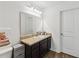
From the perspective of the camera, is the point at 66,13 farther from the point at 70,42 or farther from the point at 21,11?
the point at 21,11

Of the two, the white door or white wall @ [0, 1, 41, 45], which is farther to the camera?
the white door

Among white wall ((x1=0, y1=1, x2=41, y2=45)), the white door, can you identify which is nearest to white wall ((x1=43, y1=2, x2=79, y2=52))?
the white door

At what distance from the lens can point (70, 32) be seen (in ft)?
13.6

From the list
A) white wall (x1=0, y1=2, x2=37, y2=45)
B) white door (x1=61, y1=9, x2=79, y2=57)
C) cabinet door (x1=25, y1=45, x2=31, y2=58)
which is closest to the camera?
white wall (x1=0, y1=2, x2=37, y2=45)

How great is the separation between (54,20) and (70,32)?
1.06 meters

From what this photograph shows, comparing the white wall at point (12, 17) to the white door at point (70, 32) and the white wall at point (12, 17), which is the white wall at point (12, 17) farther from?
the white door at point (70, 32)

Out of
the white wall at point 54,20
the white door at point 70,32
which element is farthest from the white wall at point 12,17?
the white door at point 70,32

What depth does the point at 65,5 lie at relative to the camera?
169 inches

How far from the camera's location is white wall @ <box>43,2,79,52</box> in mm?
4493

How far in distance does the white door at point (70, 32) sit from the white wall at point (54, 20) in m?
0.25

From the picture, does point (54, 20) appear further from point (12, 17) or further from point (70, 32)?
point (12, 17)

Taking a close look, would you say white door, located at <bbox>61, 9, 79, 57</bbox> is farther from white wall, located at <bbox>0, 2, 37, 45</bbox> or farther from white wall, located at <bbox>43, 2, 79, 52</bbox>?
white wall, located at <bbox>0, 2, 37, 45</bbox>

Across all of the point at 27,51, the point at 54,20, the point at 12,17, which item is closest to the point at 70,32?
the point at 54,20

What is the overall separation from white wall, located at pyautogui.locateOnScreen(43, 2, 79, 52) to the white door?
0.25m
